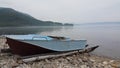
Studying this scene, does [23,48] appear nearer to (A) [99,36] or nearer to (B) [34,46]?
(B) [34,46]

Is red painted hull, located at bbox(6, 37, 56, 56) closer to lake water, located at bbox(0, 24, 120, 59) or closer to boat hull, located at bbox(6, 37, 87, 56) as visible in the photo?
boat hull, located at bbox(6, 37, 87, 56)

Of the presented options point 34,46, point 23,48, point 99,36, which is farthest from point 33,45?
point 99,36

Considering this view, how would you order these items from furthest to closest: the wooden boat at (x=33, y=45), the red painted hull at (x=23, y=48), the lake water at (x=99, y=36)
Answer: the lake water at (x=99, y=36) → the red painted hull at (x=23, y=48) → the wooden boat at (x=33, y=45)

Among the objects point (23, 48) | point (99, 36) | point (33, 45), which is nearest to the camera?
point (33, 45)

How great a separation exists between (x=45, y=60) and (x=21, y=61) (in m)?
1.77

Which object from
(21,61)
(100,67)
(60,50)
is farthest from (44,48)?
(100,67)

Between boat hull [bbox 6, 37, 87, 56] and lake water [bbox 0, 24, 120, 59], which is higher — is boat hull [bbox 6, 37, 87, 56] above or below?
above

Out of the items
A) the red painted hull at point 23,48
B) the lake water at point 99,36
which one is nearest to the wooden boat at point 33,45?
the red painted hull at point 23,48

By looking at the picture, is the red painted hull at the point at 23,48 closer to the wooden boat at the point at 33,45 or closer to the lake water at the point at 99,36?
the wooden boat at the point at 33,45

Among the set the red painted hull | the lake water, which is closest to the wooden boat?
the red painted hull

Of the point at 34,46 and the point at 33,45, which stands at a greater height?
the point at 33,45

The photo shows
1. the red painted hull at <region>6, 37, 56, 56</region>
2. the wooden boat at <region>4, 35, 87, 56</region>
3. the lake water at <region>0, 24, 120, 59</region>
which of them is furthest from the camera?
the lake water at <region>0, 24, 120, 59</region>

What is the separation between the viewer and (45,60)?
41.2 feet

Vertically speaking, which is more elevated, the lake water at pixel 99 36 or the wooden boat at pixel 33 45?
the wooden boat at pixel 33 45
